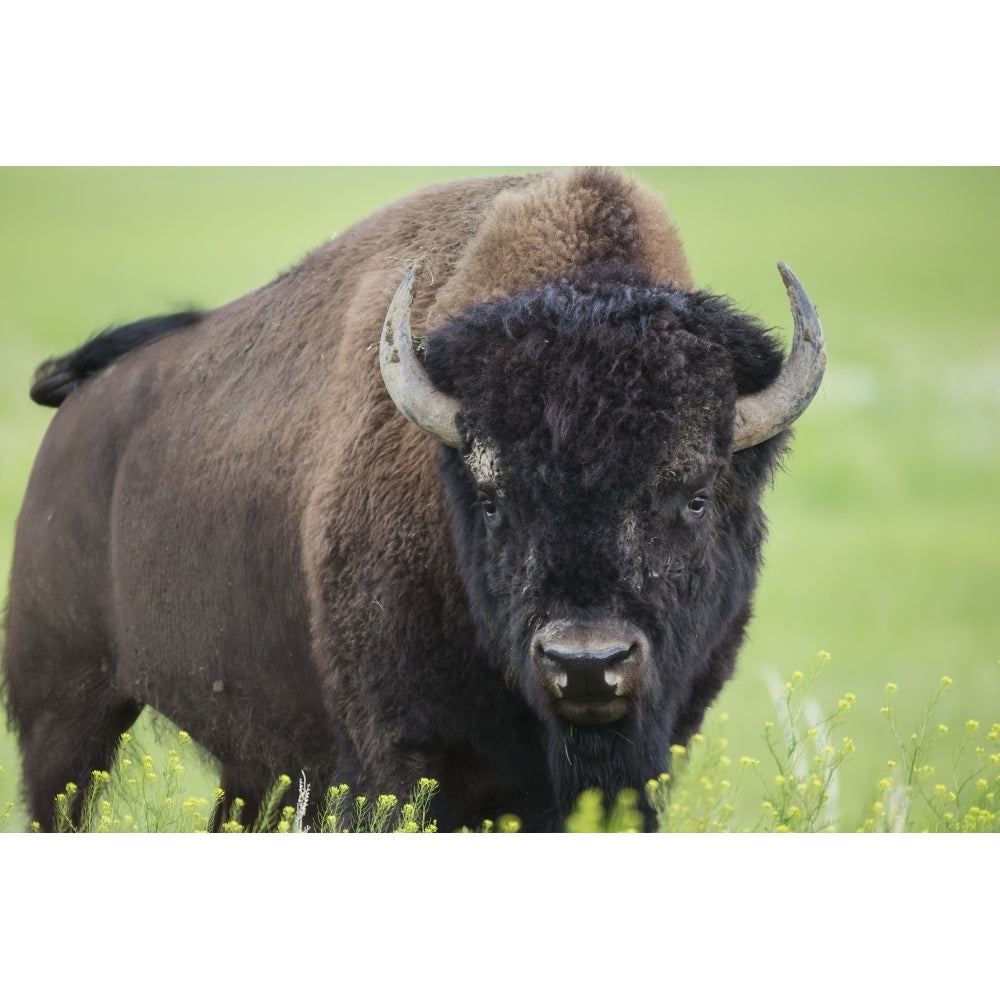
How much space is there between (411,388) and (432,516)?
0.48 metres

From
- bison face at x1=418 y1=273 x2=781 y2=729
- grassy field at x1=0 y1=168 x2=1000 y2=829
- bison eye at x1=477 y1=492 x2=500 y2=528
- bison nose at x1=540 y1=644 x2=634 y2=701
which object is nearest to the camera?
bison nose at x1=540 y1=644 x2=634 y2=701

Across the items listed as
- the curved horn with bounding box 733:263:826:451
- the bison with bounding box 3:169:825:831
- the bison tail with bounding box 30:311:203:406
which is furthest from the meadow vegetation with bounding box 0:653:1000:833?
the bison tail with bounding box 30:311:203:406

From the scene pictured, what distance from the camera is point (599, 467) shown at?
Result: 13.8ft

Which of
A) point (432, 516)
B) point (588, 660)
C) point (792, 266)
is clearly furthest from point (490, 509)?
point (792, 266)

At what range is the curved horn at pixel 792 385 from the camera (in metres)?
4.42

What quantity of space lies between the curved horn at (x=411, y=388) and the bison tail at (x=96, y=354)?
2.05 m

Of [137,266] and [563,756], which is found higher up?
[137,266]

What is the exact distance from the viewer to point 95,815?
593 centimetres

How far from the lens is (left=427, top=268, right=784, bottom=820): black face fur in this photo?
13.8ft

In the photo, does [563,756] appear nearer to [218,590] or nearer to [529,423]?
[529,423]

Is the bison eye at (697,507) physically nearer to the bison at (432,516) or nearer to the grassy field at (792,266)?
the bison at (432,516)

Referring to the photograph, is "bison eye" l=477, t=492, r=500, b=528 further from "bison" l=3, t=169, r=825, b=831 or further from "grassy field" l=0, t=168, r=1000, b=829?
"grassy field" l=0, t=168, r=1000, b=829
